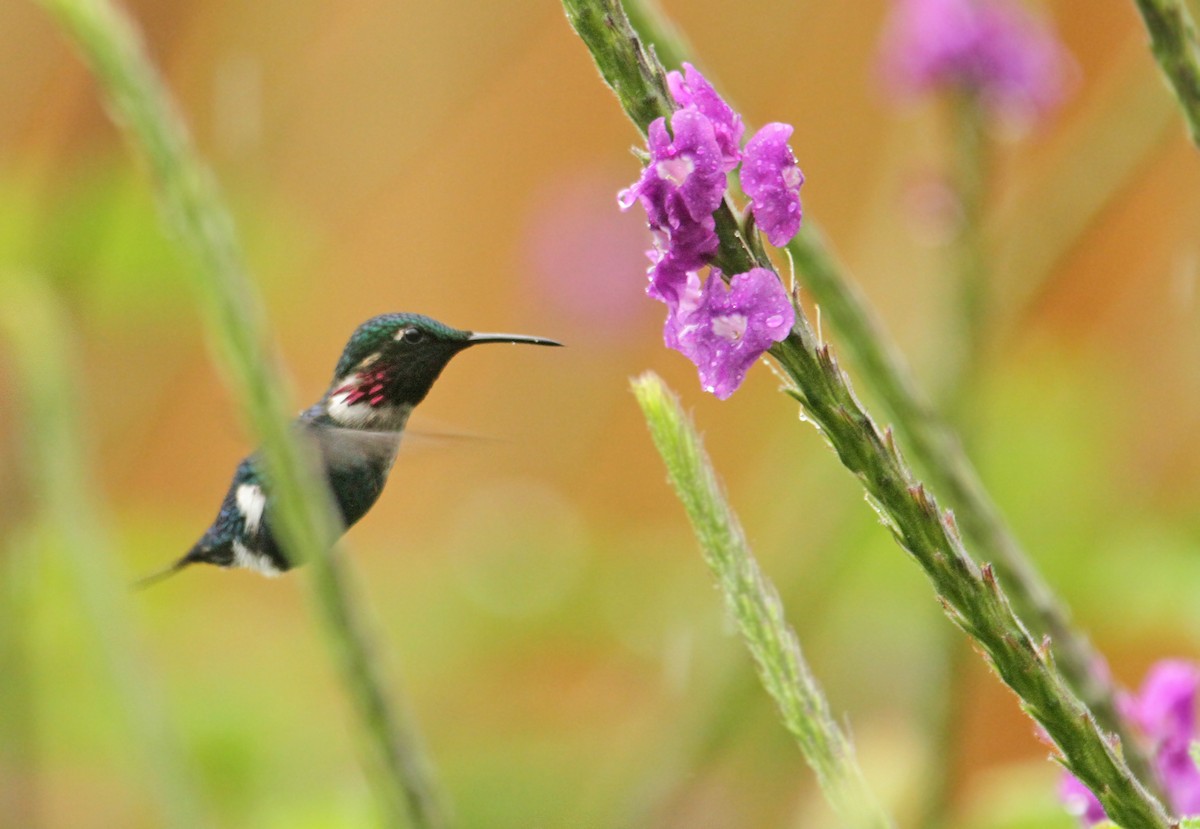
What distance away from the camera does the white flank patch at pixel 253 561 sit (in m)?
1.03

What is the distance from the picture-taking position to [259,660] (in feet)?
13.9

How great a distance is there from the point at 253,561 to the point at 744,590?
408 mm

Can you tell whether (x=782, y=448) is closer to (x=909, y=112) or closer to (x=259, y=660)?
(x=909, y=112)

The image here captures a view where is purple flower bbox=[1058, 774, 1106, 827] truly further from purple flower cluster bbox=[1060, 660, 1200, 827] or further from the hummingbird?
the hummingbird

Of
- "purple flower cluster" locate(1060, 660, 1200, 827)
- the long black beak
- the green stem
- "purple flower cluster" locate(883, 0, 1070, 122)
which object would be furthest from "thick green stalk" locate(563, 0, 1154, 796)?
"purple flower cluster" locate(883, 0, 1070, 122)

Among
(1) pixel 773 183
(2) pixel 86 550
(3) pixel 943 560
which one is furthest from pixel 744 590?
(2) pixel 86 550

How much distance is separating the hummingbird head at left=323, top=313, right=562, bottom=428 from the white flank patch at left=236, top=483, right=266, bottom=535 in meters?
0.11

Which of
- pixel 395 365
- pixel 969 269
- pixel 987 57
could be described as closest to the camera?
pixel 395 365

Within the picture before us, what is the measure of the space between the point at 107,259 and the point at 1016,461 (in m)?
2.23

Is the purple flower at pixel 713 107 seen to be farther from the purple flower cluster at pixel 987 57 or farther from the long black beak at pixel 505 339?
the purple flower cluster at pixel 987 57

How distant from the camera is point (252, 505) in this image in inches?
44.9

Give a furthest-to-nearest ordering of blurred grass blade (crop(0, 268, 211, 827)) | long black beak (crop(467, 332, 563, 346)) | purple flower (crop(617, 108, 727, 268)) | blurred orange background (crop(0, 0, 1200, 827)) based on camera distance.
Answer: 1. blurred orange background (crop(0, 0, 1200, 827))
2. blurred grass blade (crop(0, 268, 211, 827))
3. long black beak (crop(467, 332, 563, 346))
4. purple flower (crop(617, 108, 727, 268))

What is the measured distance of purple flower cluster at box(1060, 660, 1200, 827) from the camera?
1.09m

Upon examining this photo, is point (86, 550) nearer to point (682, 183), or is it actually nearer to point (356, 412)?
point (356, 412)
